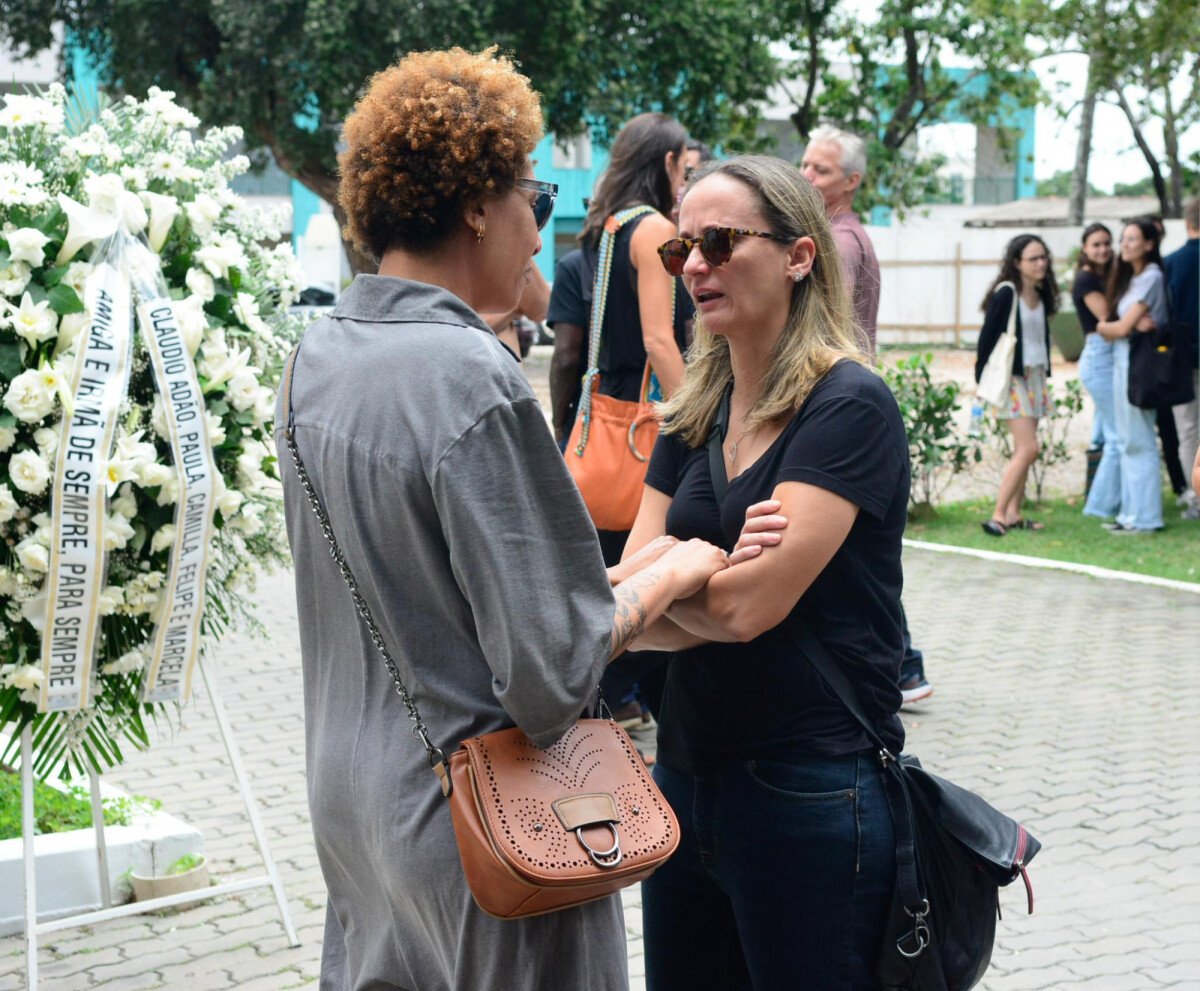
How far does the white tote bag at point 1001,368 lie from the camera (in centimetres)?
1052

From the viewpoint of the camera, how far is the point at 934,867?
2.46 metres

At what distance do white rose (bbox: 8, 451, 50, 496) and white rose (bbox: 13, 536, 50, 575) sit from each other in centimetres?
13

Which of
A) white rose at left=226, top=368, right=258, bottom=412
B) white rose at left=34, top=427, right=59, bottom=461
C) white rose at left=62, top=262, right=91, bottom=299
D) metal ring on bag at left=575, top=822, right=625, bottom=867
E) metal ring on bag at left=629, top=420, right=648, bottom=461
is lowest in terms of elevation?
metal ring on bag at left=629, top=420, right=648, bottom=461

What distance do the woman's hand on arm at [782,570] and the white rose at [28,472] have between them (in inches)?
71.2

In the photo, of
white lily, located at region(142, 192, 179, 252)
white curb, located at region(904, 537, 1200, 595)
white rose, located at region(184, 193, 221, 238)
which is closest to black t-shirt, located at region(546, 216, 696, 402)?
white rose, located at region(184, 193, 221, 238)

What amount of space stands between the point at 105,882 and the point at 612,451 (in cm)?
213

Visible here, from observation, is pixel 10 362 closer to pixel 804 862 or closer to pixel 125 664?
pixel 125 664

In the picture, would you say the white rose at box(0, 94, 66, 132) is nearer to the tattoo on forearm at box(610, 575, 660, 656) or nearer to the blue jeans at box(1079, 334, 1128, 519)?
the tattoo on forearm at box(610, 575, 660, 656)

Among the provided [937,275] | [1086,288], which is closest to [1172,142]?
[937,275]

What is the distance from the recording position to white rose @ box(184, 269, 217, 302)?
12.4ft

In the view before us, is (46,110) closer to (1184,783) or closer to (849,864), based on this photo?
(849,864)

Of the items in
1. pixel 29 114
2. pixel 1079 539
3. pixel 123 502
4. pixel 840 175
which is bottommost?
pixel 1079 539

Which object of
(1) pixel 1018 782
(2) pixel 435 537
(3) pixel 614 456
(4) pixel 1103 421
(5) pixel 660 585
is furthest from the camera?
(4) pixel 1103 421

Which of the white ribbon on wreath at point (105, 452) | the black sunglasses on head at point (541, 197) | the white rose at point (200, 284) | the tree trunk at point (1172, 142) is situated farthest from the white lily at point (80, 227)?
the tree trunk at point (1172, 142)
